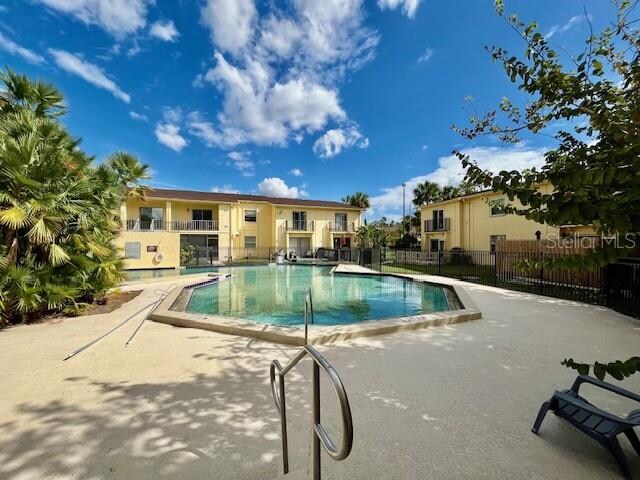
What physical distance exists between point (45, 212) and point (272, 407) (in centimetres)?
712

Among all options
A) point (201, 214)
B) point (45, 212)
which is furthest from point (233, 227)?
point (45, 212)

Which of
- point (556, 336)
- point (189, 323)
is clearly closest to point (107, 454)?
point (189, 323)

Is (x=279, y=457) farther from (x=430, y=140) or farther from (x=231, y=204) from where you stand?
(x=231, y=204)

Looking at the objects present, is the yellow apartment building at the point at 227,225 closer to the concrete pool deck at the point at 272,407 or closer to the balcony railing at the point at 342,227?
the balcony railing at the point at 342,227

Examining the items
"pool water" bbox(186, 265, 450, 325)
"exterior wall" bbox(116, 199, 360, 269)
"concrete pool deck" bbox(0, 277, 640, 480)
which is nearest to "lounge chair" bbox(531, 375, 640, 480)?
"concrete pool deck" bbox(0, 277, 640, 480)

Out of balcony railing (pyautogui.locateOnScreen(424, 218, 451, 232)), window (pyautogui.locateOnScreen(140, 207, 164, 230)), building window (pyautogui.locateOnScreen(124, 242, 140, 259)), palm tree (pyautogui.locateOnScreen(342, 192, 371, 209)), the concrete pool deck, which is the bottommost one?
the concrete pool deck

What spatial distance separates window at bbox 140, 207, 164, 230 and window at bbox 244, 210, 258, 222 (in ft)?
26.5

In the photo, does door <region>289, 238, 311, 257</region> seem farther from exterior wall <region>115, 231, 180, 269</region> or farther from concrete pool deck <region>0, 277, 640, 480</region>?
concrete pool deck <region>0, 277, 640, 480</region>

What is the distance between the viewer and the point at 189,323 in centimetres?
617

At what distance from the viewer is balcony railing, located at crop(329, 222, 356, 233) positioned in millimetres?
32931

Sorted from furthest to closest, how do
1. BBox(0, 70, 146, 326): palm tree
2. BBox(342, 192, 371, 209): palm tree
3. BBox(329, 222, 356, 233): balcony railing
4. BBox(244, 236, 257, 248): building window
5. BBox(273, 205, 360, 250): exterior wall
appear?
BBox(342, 192, 371, 209): palm tree
BBox(329, 222, 356, 233): balcony railing
BBox(273, 205, 360, 250): exterior wall
BBox(244, 236, 257, 248): building window
BBox(0, 70, 146, 326): palm tree

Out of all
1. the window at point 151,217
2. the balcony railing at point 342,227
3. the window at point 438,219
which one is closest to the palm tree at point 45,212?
the window at point 151,217

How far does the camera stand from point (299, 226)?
103 feet

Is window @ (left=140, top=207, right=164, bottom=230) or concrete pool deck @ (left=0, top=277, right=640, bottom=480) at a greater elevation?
window @ (left=140, top=207, right=164, bottom=230)
